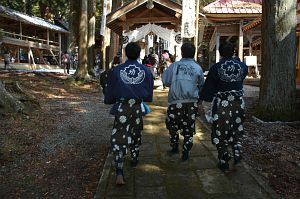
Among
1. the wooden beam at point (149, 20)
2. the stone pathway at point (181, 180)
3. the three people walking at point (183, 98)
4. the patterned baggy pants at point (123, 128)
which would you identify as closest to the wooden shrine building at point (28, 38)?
the wooden beam at point (149, 20)

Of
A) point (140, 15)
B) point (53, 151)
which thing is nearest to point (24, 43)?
point (140, 15)

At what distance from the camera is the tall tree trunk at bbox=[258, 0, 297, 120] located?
23.0 feet

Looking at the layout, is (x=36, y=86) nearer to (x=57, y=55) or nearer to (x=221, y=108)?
(x=221, y=108)

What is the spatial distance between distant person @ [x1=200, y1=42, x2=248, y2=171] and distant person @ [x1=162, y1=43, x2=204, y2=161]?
0.21m

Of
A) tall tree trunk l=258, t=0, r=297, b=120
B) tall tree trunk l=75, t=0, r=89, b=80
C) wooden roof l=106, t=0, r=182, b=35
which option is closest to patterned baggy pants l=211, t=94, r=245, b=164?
tall tree trunk l=258, t=0, r=297, b=120

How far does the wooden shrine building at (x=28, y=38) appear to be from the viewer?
23833 millimetres

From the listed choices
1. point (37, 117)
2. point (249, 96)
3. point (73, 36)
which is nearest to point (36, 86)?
point (37, 117)

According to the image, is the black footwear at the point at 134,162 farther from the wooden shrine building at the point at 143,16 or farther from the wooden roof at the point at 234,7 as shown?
the wooden roof at the point at 234,7

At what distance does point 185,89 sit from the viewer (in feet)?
14.9

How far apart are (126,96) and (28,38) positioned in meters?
25.5

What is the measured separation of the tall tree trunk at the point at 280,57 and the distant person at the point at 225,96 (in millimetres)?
3116

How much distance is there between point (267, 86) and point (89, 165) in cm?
438

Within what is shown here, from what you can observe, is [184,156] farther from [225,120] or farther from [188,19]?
[188,19]

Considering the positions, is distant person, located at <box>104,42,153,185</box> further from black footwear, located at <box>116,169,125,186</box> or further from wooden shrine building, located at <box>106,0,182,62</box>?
wooden shrine building, located at <box>106,0,182,62</box>
